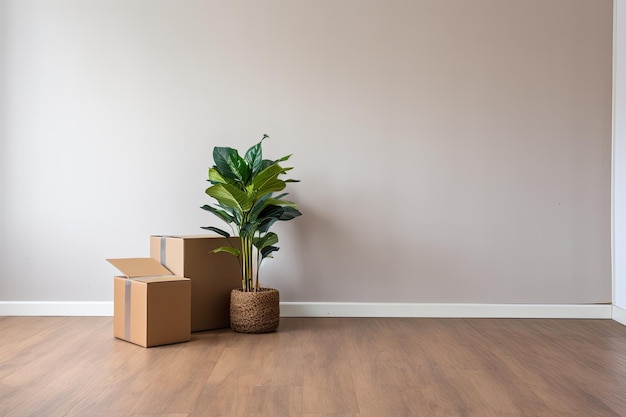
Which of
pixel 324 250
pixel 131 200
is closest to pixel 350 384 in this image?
pixel 324 250

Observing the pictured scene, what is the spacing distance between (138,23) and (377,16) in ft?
4.43

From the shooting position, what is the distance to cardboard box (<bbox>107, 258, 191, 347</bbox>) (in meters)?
2.67

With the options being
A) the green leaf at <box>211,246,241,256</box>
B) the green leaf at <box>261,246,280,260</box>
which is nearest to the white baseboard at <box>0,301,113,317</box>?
the green leaf at <box>211,246,241,256</box>

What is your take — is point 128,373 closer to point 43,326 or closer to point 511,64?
point 43,326

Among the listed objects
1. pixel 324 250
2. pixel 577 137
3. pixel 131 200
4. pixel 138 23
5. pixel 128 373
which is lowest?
pixel 128 373

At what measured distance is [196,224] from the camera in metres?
3.41

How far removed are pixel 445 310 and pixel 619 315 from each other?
0.94 m

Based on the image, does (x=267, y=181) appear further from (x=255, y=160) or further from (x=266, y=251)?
(x=266, y=251)

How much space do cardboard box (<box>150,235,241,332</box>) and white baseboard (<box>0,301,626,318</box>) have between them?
0.41m

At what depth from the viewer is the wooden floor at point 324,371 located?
1.84m

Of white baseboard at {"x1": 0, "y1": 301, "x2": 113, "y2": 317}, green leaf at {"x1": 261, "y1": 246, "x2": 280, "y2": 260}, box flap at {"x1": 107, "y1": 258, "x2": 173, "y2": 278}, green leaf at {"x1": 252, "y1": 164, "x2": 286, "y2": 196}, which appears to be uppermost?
green leaf at {"x1": 252, "y1": 164, "x2": 286, "y2": 196}

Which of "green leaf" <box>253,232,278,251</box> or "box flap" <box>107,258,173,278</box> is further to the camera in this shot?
"green leaf" <box>253,232,278,251</box>

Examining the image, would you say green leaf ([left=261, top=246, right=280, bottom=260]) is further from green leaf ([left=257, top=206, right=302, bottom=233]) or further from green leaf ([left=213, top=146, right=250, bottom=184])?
green leaf ([left=213, top=146, right=250, bottom=184])

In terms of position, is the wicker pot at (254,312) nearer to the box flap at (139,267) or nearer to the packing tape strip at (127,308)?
the box flap at (139,267)
